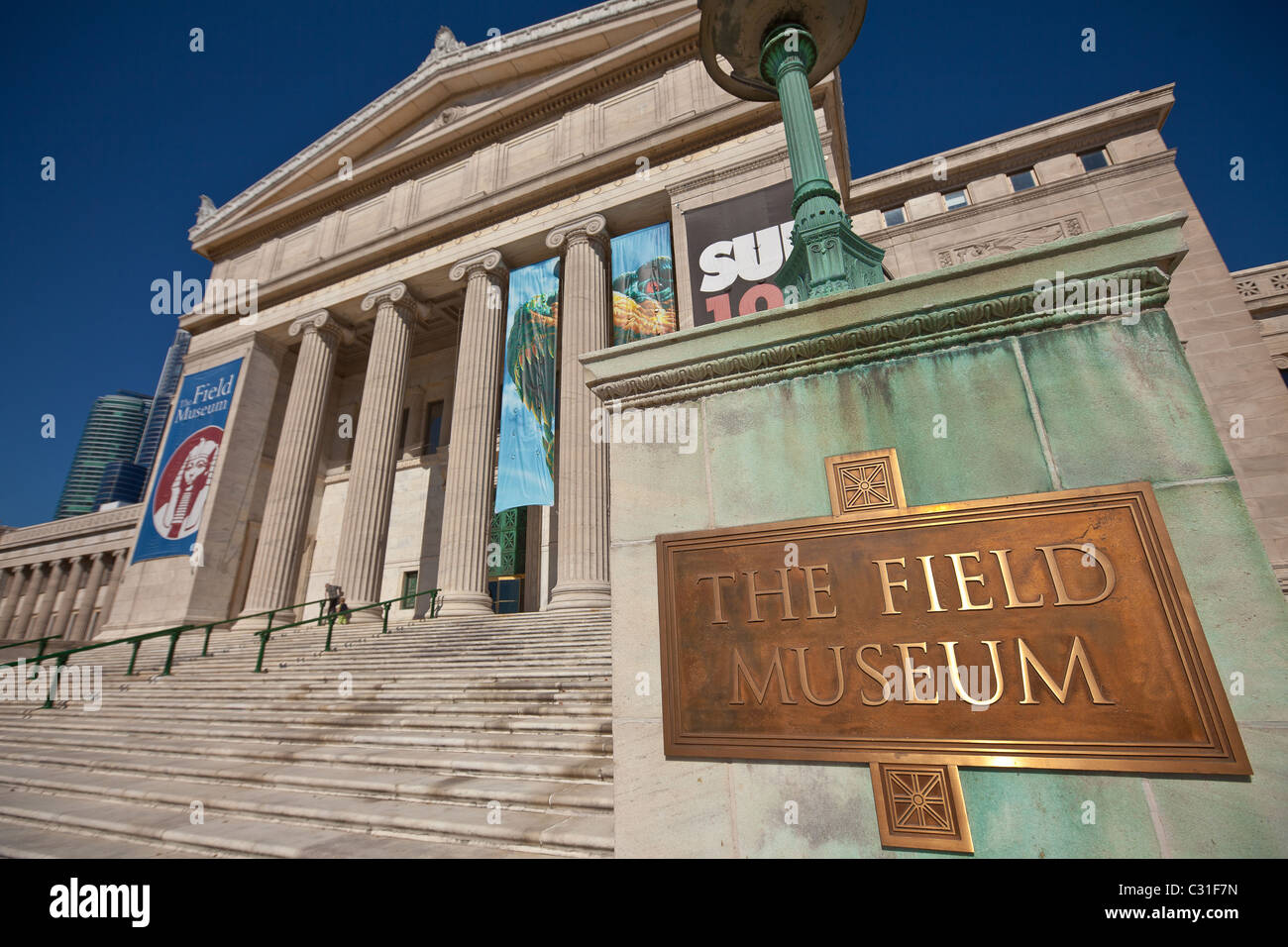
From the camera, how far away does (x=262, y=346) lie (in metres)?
22.3

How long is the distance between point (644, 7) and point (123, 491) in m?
196

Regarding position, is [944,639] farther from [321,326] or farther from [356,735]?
[321,326]

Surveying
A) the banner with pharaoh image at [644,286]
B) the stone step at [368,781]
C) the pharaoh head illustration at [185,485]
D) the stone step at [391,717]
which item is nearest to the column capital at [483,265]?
the banner with pharaoh image at [644,286]

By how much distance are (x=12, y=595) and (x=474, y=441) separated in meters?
43.2

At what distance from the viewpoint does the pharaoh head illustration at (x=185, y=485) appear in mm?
19594

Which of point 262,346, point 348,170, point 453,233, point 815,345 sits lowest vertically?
point 815,345

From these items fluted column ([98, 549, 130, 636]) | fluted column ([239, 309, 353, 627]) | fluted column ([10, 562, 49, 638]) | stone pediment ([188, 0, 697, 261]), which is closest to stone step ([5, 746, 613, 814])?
fluted column ([239, 309, 353, 627])

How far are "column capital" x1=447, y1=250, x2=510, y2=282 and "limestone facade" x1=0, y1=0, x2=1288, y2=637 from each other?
72 millimetres

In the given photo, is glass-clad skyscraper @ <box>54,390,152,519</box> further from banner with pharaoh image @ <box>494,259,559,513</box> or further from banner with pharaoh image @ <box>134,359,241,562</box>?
banner with pharaoh image @ <box>494,259,559,513</box>

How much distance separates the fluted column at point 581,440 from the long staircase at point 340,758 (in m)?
2.21

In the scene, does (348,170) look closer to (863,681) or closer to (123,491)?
(863,681)

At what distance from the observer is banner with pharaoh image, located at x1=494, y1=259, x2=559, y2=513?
14.4 metres

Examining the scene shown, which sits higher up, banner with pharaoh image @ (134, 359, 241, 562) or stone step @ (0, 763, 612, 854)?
banner with pharaoh image @ (134, 359, 241, 562)
